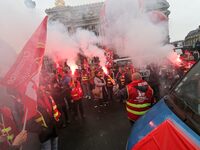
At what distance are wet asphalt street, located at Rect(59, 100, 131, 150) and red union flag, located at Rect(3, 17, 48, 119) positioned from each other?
8.21ft

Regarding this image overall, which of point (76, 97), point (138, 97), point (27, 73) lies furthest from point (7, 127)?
point (76, 97)

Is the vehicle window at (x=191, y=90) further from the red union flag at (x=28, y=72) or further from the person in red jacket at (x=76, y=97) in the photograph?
the person in red jacket at (x=76, y=97)

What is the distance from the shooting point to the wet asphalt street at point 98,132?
16.5ft

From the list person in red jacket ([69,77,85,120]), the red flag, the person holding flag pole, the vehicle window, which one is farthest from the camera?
person in red jacket ([69,77,85,120])

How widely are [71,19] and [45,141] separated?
11.2m

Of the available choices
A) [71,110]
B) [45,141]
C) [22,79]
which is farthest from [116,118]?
[22,79]

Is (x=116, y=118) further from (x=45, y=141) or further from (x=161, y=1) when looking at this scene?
(x=161, y=1)

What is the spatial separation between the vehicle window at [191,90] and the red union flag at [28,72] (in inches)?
68.3

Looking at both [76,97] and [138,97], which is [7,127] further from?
[76,97]

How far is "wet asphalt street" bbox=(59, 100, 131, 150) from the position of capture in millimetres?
5039

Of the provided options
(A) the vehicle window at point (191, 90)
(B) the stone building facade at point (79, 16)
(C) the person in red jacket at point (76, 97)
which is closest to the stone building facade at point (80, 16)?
(B) the stone building facade at point (79, 16)

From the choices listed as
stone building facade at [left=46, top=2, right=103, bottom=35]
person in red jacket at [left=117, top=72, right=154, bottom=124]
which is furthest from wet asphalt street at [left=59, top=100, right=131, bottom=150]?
stone building facade at [left=46, top=2, right=103, bottom=35]

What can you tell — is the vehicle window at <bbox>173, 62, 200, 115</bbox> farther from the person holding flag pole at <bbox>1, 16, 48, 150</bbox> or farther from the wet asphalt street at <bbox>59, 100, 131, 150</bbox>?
the wet asphalt street at <bbox>59, 100, 131, 150</bbox>

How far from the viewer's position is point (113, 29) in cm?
1027
